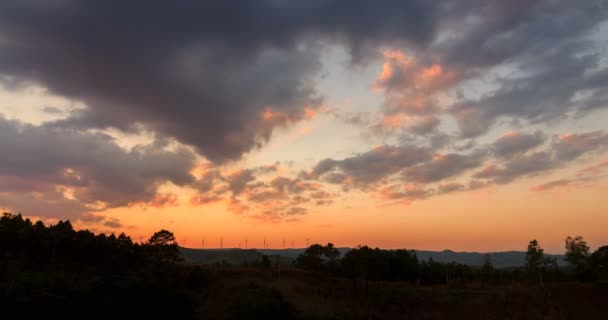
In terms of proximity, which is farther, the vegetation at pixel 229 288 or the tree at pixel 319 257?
the tree at pixel 319 257

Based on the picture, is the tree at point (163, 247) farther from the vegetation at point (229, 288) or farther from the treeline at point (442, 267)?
the treeline at point (442, 267)

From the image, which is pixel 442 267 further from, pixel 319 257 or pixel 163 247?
pixel 163 247

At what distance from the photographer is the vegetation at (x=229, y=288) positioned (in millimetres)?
23219

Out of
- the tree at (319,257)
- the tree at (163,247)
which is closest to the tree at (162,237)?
the tree at (163,247)

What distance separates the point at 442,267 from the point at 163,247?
171 ft

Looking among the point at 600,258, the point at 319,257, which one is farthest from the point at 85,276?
the point at 600,258

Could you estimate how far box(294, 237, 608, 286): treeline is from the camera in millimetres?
52531

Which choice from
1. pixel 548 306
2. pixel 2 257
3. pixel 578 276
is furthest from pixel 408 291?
pixel 2 257

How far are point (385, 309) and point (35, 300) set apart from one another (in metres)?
29.6

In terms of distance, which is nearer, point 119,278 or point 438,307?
point 119,278

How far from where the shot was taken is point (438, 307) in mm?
42812

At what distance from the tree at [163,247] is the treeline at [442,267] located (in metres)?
23.2

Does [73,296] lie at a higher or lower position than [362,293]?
higher

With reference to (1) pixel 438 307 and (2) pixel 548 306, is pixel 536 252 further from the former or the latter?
(1) pixel 438 307
